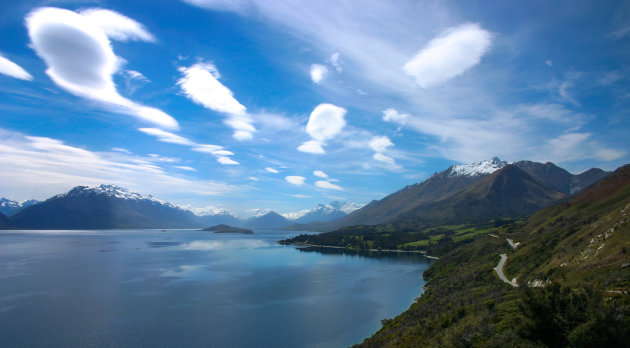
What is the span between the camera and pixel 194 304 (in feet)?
239

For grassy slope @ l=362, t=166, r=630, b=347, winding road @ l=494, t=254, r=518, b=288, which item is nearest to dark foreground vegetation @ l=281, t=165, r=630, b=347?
grassy slope @ l=362, t=166, r=630, b=347

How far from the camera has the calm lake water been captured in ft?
175

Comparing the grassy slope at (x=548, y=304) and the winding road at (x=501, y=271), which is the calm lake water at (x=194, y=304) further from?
the winding road at (x=501, y=271)

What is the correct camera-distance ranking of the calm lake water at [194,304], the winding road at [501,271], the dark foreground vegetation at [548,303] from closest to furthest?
the dark foreground vegetation at [548,303] < the calm lake water at [194,304] < the winding road at [501,271]

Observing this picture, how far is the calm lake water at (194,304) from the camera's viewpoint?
175ft

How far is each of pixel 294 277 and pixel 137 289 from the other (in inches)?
1889

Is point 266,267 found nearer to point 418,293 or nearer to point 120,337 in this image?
point 418,293

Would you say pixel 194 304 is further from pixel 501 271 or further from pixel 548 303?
pixel 548 303

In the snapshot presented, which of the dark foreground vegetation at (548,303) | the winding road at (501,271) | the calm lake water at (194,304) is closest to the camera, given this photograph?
the dark foreground vegetation at (548,303)

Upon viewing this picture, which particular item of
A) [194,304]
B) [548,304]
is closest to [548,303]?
[548,304]

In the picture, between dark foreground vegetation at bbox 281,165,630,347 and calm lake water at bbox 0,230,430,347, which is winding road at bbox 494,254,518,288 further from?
calm lake water at bbox 0,230,430,347

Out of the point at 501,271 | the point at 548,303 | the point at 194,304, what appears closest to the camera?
the point at 548,303

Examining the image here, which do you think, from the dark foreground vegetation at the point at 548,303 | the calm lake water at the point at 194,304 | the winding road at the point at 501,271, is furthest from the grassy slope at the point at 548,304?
the calm lake water at the point at 194,304

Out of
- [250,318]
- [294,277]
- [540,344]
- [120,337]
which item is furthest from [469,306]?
[294,277]
